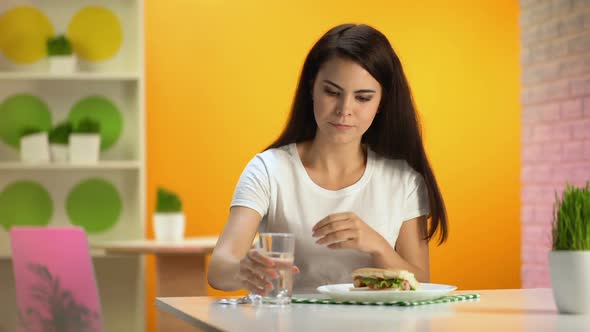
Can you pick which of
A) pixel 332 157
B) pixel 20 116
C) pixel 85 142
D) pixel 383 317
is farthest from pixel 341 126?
pixel 20 116

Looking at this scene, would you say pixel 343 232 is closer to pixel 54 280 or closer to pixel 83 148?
pixel 54 280

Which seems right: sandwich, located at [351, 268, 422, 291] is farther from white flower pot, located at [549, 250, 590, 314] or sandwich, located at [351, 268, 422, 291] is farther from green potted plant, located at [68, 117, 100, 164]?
green potted plant, located at [68, 117, 100, 164]

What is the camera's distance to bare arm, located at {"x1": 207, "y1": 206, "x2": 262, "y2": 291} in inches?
82.0

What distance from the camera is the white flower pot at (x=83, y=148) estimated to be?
15.1ft

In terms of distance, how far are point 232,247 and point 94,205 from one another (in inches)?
111

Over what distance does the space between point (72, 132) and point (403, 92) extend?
262 cm

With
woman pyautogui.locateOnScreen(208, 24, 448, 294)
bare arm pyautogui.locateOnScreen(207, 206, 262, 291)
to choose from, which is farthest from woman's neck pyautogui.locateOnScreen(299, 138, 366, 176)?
bare arm pyautogui.locateOnScreen(207, 206, 262, 291)

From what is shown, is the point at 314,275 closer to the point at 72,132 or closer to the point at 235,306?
the point at 235,306

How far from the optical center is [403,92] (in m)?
2.33

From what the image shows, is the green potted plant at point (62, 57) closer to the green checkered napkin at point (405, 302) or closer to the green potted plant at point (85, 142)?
the green potted plant at point (85, 142)

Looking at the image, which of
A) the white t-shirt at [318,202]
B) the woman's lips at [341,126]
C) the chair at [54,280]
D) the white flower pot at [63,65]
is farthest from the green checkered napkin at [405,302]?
the white flower pot at [63,65]

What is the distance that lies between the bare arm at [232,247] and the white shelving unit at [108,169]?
2.57m

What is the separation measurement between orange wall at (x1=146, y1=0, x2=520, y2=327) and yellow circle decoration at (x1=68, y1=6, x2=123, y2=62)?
0.63 m

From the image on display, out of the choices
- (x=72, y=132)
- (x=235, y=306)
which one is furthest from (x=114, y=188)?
(x=235, y=306)
